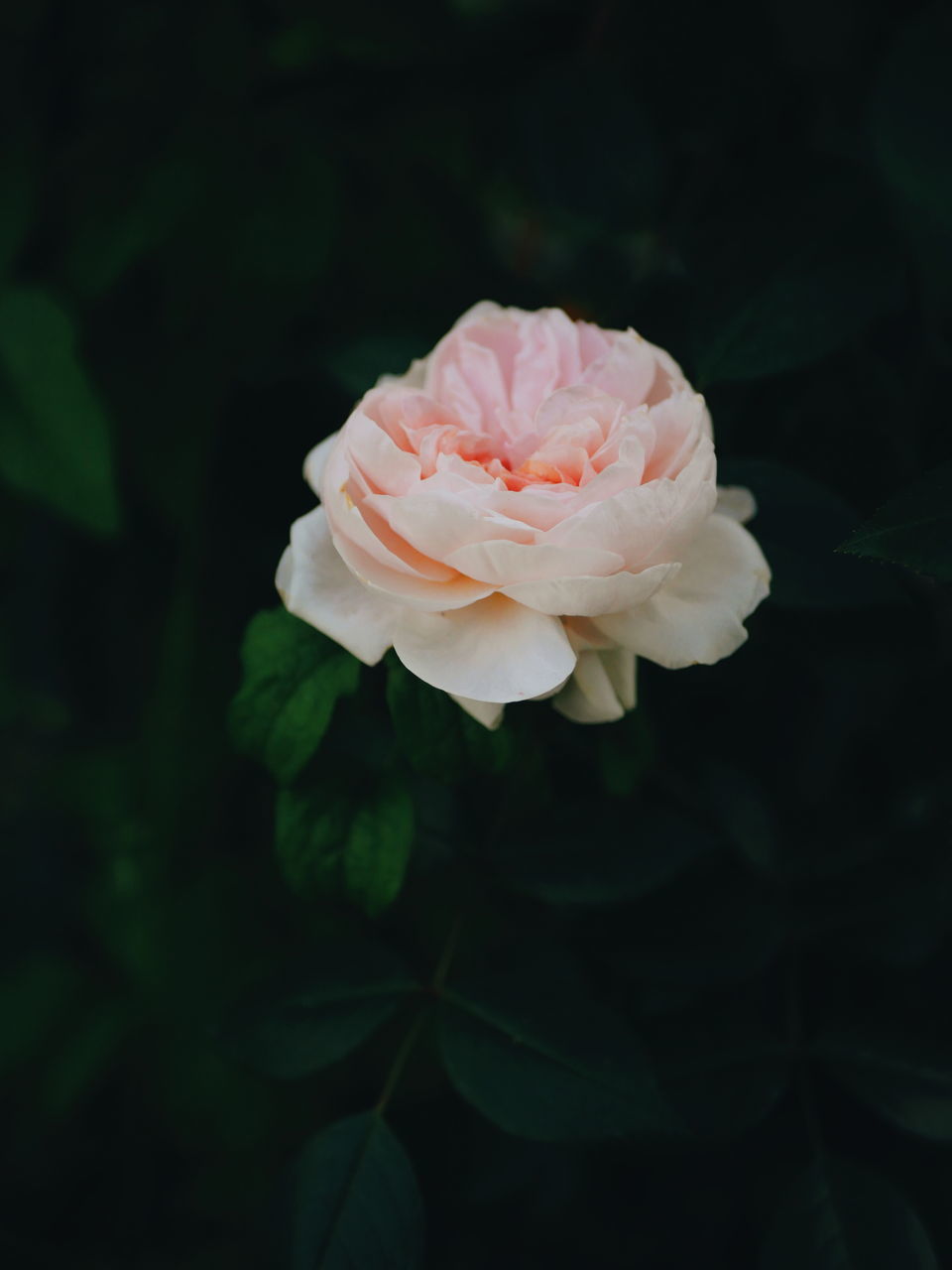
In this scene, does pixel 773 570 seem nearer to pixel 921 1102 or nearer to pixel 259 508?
pixel 921 1102

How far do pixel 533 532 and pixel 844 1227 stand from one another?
0.54 meters

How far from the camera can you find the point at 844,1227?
0.68m

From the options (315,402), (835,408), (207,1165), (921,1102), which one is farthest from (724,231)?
(207,1165)

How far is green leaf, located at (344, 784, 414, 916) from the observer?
2.04 feet

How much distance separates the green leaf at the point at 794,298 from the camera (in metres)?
0.72

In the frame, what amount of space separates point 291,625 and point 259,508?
0.40 metres

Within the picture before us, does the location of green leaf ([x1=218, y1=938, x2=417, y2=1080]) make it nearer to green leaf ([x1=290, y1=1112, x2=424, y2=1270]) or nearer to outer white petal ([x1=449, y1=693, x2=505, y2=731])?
green leaf ([x1=290, y1=1112, x2=424, y2=1270])

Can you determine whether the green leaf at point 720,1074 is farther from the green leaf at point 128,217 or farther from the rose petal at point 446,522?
the green leaf at point 128,217

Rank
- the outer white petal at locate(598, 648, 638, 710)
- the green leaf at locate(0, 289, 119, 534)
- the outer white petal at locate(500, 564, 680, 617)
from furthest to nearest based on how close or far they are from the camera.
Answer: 1. the green leaf at locate(0, 289, 119, 534)
2. the outer white petal at locate(598, 648, 638, 710)
3. the outer white petal at locate(500, 564, 680, 617)

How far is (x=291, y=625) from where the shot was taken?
2.07ft

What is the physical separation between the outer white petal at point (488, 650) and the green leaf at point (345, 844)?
0.50 ft

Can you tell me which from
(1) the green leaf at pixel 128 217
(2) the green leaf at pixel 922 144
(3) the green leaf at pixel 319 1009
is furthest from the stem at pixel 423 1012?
(1) the green leaf at pixel 128 217

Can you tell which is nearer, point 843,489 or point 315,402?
point 843,489

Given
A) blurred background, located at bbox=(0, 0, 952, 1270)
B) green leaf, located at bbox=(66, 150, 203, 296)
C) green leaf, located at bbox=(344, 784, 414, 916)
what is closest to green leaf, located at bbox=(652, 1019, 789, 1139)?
blurred background, located at bbox=(0, 0, 952, 1270)
